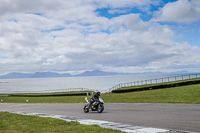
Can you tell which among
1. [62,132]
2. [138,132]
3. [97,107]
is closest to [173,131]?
[138,132]

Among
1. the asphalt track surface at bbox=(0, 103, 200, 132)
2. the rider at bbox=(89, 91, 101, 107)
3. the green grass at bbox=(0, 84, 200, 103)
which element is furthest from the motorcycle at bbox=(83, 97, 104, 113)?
the green grass at bbox=(0, 84, 200, 103)

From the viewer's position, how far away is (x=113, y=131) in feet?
28.3

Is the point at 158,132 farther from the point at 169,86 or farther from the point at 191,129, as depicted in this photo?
the point at 169,86

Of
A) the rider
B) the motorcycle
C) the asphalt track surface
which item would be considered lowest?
the asphalt track surface

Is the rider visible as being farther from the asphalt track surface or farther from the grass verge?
the grass verge

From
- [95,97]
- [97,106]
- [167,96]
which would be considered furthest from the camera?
[167,96]

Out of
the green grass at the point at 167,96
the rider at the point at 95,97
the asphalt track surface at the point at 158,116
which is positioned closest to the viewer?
the asphalt track surface at the point at 158,116

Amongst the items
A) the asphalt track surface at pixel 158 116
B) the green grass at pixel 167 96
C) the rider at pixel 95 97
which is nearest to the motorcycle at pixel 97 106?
the rider at pixel 95 97

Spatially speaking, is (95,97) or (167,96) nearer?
(95,97)

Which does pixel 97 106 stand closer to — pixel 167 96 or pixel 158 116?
pixel 158 116

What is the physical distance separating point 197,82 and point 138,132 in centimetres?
2828

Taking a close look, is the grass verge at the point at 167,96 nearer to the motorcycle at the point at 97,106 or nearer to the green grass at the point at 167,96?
the green grass at the point at 167,96

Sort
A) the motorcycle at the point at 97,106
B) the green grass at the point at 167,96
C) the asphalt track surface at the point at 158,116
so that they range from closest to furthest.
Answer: the asphalt track surface at the point at 158,116
the motorcycle at the point at 97,106
the green grass at the point at 167,96

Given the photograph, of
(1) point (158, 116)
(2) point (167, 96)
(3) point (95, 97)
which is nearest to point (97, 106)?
(3) point (95, 97)
